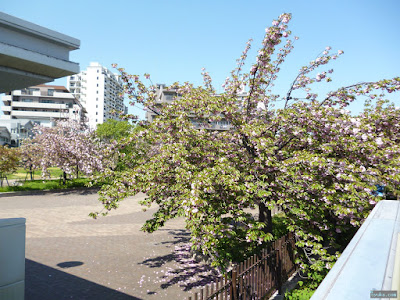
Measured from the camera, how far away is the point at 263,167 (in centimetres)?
716

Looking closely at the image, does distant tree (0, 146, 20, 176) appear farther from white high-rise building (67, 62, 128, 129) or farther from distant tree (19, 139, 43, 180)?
white high-rise building (67, 62, 128, 129)

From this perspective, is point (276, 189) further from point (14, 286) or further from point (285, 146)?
point (14, 286)

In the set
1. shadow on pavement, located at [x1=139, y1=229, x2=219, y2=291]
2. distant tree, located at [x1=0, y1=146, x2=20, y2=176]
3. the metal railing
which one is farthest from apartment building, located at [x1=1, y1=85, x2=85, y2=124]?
the metal railing

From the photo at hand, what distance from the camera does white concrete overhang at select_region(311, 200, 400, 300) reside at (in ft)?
4.81

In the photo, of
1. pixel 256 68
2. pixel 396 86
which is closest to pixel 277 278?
pixel 256 68

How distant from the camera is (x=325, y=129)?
774 cm

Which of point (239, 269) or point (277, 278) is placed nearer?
point (239, 269)

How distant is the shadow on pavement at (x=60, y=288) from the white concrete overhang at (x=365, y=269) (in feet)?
22.5

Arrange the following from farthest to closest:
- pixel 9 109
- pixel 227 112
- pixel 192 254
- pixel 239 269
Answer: pixel 9 109 < pixel 192 254 < pixel 227 112 < pixel 239 269

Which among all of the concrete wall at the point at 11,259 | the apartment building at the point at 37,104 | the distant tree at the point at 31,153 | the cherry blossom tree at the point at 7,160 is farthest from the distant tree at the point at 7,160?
the apartment building at the point at 37,104

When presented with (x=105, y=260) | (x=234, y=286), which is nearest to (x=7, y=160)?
(x=105, y=260)

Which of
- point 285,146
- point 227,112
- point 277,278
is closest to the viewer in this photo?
point 277,278

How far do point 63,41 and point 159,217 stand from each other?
18.3 feet

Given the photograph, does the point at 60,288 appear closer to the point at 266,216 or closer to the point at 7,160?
the point at 266,216
